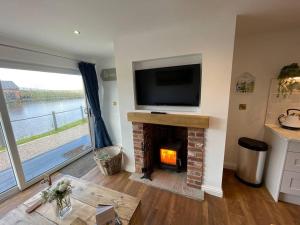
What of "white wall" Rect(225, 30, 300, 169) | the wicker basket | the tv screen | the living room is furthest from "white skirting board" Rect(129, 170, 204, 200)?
the tv screen

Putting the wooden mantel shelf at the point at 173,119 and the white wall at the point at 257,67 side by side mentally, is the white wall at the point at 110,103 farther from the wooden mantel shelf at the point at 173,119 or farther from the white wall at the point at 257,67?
the white wall at the point at 257,67

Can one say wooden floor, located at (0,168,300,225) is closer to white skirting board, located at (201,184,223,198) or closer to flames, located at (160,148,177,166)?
white skirting board, located at (201,184,223,198)

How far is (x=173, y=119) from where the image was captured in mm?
1870

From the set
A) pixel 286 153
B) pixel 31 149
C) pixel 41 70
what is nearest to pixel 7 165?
pixel 31 149

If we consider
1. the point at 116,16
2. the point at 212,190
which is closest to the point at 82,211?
the point at 212,190

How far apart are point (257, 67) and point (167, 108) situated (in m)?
1.56

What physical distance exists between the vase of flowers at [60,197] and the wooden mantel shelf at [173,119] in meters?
1.21

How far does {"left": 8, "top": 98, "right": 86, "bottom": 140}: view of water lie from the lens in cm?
215

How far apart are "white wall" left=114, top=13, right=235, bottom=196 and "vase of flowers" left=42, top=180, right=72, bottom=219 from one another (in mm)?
1535

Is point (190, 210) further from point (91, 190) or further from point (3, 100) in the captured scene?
point (3, 100)

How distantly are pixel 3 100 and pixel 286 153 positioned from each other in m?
3.83

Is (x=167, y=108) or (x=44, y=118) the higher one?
(x=167, y=108)

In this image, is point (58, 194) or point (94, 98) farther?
point (94, 98)

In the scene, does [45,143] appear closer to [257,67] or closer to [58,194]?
[58,194]
